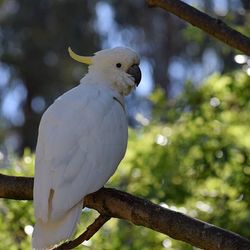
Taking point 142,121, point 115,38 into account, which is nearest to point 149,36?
point 115,38

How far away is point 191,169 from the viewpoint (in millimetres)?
3311

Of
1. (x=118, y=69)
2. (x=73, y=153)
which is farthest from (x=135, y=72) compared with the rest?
(x=73, y=153)

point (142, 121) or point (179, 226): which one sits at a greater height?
point (179, 226)

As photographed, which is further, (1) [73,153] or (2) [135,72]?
(2) [135,72]

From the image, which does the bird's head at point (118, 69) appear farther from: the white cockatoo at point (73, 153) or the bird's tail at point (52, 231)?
the bird's tail at point (52, 231)

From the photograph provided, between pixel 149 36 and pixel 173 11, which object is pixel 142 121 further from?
pixel 149 36

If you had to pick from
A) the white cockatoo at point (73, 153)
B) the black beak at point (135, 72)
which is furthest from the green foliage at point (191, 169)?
the white cockatoo at point (73, 153)

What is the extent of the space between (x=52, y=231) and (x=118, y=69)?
82 cm

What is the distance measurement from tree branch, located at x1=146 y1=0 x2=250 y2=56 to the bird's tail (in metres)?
0.74

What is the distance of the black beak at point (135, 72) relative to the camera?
2713 mm

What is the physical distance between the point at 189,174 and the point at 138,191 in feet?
0.80

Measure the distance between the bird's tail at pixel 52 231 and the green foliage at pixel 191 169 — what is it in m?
0.93

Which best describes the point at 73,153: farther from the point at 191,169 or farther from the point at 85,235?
the point at 191,169

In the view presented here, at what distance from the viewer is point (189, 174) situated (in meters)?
3.32
